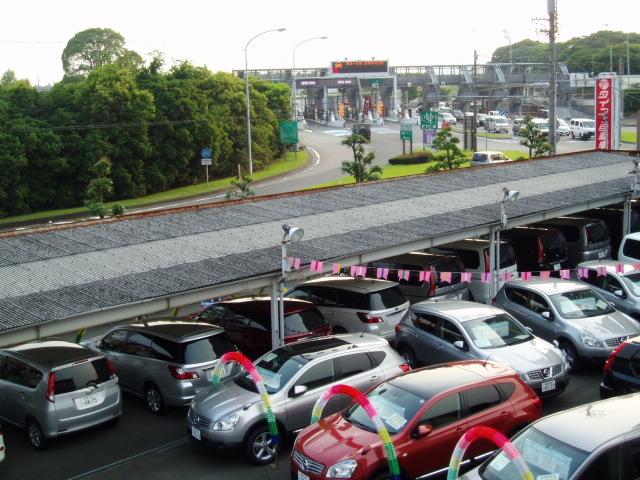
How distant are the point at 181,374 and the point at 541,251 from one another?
446 inches

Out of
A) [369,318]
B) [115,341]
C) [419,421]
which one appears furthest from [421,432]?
[115,341]

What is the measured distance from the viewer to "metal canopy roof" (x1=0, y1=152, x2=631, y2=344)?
11.7 metres

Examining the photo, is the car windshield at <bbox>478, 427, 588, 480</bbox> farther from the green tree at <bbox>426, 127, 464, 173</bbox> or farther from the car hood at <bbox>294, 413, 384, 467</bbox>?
the green tree at <bbox>426, 127, 464, 173</bbox>

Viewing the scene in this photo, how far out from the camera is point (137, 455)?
11.4 metres

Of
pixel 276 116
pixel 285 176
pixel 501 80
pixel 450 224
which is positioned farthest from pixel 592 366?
pixel 501 80

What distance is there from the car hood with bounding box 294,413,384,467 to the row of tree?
3752cm

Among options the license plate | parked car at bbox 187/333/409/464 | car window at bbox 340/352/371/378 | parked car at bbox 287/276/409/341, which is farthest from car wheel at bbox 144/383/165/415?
parked car at bbox 287/276/409/341

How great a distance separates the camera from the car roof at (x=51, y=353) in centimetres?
1203

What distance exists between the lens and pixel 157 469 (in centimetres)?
1082

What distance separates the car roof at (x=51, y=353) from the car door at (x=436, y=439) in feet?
18.2

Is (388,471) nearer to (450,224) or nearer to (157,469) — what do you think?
(157,469)

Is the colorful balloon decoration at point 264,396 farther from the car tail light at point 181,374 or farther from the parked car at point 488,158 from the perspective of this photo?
the parked car at point 488,158

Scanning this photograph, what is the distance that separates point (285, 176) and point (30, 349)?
43.7 meters

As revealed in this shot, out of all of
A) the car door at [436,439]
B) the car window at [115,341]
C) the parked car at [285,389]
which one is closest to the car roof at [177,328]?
the car window at [115,341]
